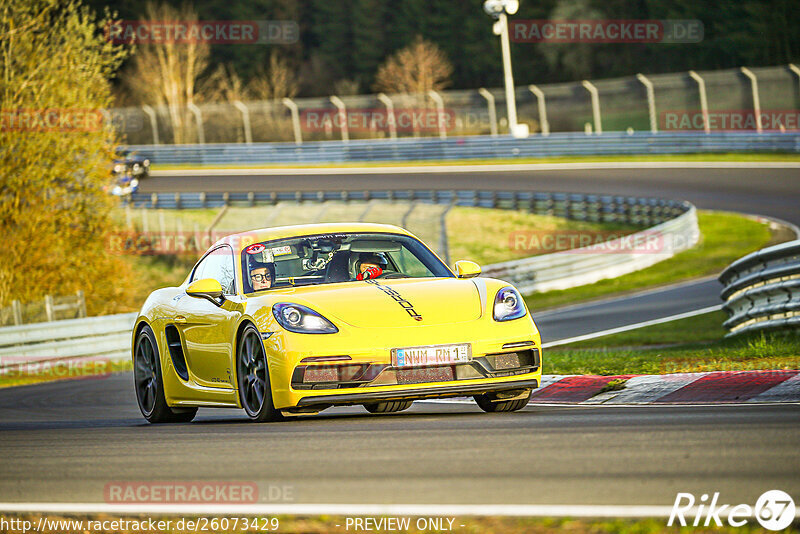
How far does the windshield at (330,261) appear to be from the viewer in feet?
29.6

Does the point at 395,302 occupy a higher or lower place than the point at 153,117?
lower

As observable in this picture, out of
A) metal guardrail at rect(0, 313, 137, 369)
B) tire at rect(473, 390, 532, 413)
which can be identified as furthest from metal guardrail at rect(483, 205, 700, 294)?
tire at rect(473, 390, 532, 413)

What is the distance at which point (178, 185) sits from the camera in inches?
1964

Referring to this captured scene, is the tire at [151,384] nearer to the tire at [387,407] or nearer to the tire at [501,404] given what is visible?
the tire at [387,407]

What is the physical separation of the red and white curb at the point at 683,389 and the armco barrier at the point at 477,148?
32394mm

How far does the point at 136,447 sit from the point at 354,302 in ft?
5.75

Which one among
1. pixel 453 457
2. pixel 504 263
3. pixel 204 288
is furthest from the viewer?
pixel 504 263

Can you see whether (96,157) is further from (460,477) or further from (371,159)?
(371,159)

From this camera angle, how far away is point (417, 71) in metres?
86.2

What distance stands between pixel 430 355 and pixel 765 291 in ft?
20.8

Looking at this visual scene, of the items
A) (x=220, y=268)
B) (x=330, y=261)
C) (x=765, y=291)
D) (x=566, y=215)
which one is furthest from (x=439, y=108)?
(x=330, y=261)
